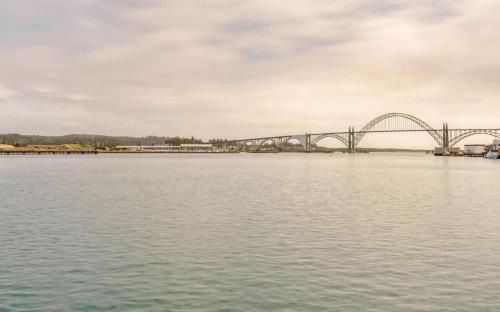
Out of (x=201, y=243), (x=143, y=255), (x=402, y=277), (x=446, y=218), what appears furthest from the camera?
(x=446, y=218)

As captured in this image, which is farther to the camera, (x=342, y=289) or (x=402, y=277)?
(x=402, y=277)

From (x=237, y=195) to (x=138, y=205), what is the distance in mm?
11946

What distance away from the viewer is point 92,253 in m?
23.0

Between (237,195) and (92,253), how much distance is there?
1121 inches

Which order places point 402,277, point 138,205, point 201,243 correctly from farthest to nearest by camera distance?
point 138,205
point 201,243
point 402,277

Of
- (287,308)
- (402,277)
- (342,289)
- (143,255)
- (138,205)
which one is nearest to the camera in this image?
(287,308)

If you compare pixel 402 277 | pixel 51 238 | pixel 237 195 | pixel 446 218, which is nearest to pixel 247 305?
pixel 402 277

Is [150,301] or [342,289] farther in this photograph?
[342,289]

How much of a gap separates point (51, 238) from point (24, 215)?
10620mm

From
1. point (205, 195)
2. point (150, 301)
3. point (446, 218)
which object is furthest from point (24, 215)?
point (446, 218)

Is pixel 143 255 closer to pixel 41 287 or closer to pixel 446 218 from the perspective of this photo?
pixel 41 287

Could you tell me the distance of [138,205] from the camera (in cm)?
4203

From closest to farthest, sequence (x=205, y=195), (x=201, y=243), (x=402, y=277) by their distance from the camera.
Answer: (x=402, y=277) → (x=201, y=243) → (x=205, y=195)

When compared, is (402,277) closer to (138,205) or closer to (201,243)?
(201,243)
